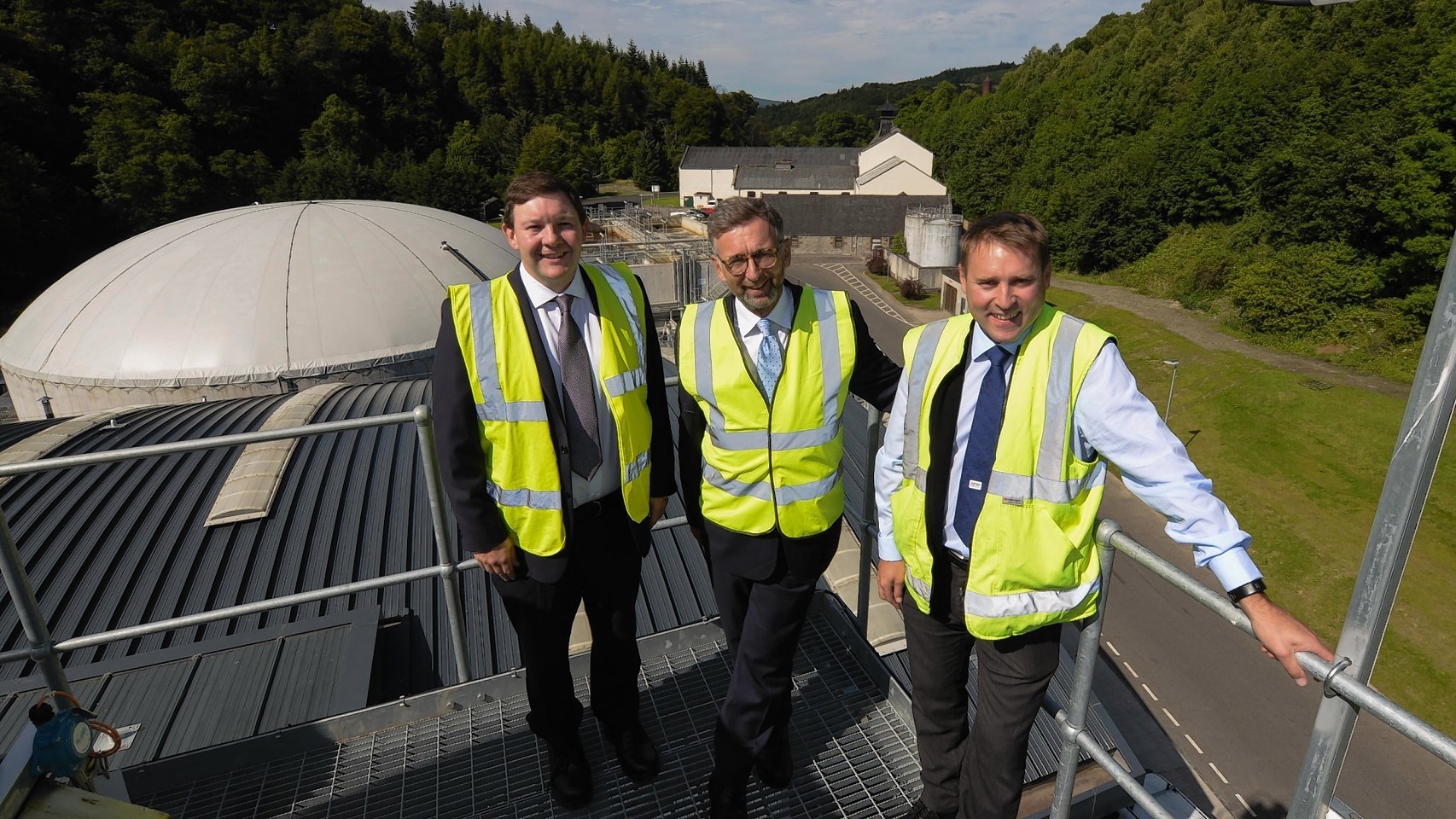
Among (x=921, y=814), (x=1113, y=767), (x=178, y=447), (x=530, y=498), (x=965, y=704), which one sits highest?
(x=178, y=447)

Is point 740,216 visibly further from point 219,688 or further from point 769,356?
point 219,688

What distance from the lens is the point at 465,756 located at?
3.67 m

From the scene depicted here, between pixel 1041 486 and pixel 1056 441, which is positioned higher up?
pixel 1056 441

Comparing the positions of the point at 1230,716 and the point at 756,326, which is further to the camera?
the point at 1230,716

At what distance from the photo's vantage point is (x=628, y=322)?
3211 millimetres

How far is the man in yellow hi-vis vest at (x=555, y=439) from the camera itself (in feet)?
9.58

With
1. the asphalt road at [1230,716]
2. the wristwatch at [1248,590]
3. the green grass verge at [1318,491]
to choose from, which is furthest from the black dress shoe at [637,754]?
the green grass verge at [1318,491]

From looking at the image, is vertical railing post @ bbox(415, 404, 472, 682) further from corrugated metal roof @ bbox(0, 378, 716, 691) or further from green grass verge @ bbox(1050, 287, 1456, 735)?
green grass verge @ bbox(1050, 287, 1456, 735)

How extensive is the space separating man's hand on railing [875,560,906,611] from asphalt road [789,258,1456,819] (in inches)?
503

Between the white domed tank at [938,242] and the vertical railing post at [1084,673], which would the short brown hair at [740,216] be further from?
the white domed tank at [938,242]

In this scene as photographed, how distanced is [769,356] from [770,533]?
2.33 ft

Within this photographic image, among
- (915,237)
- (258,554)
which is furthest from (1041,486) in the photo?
(915,237)

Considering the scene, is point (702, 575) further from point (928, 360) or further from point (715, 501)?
point (928, 360)

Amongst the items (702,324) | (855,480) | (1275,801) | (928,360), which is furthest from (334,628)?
(1275,801)
